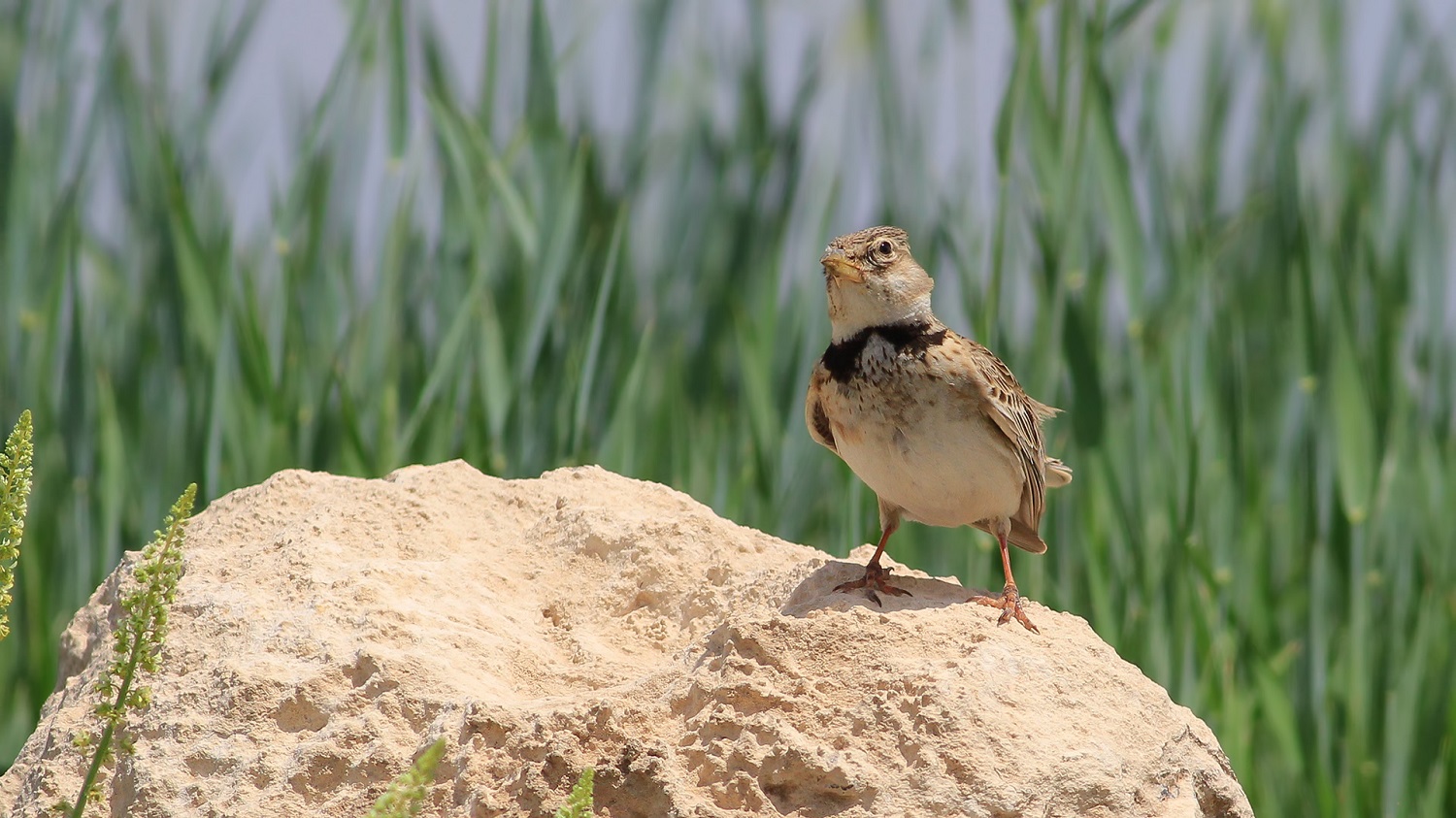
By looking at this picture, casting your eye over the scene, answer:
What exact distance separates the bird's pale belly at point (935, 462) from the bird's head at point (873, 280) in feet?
0.89

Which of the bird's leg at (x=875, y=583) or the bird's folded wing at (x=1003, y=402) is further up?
the bird's folded wing at (x=1003, y=402)

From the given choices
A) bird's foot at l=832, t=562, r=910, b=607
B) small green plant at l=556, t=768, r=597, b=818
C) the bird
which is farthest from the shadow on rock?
small green plant at l=556, t=768, r=597, b=818

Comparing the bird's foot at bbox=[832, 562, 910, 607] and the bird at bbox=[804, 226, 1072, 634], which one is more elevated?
the bird at bbox=[804, 226, 1072, 634]

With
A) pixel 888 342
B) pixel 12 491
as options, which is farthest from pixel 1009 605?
pixel 12 491

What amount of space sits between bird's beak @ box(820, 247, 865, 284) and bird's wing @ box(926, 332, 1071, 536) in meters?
0.27

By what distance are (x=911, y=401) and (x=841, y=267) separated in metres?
0.38

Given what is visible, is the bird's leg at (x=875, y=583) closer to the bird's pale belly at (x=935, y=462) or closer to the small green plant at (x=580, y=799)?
the bird's pale belly at (x=935, y=462)

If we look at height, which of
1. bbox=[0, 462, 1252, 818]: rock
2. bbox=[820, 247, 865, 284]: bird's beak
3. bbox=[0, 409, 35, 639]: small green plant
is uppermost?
bbox=[820, 247, 865, 284]: bird's beak

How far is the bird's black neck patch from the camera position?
365 cm

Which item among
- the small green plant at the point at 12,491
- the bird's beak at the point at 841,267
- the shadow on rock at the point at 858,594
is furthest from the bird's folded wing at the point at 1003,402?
the small green plant at the point at 12,491

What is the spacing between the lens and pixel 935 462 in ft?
11.8

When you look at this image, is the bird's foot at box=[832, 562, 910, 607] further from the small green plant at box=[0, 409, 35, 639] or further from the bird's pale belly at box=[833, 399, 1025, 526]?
the small green plant at box=[0, 409, 35, 639]

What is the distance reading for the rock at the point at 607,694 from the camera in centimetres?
274

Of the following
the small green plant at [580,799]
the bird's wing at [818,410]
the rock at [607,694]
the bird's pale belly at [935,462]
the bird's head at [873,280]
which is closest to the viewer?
the small green plant at [580,799]
